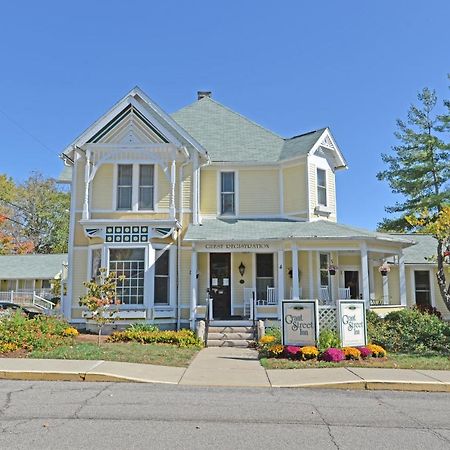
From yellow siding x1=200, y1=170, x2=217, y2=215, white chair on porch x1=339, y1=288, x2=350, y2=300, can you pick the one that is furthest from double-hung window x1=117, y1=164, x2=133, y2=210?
white chair on porch x1=339, y1=288, x2=350, y2=300

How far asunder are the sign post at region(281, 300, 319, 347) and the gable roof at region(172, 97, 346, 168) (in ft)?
28.2

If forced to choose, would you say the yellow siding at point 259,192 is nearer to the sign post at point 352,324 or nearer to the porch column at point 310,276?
the porch column at point 310,276

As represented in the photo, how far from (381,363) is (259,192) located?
10.4m

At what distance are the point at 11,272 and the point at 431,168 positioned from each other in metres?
35.0

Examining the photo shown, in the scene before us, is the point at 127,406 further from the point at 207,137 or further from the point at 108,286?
the point at 207,137

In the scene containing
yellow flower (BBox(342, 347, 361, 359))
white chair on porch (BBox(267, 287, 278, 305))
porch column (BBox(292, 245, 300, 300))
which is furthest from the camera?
white chair on porch (BBox(267, 287, 278, 305))

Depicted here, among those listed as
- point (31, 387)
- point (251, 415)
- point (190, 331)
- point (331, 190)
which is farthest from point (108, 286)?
point (331, 190)

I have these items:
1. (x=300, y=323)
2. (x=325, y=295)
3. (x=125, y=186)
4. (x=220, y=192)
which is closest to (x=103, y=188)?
(x=125, y=186)

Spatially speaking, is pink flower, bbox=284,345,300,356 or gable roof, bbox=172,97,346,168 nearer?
pink flower, bbox=284,345,300,356

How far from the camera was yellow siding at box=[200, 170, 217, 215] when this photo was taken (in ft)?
66.8

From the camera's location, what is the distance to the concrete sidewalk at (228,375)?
937 centimetres

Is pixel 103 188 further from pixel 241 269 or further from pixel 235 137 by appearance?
pixel 235 137

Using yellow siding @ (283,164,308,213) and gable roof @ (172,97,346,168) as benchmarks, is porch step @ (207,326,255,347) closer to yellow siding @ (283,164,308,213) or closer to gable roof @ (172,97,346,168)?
yellow siding @ (283,164,308,213)

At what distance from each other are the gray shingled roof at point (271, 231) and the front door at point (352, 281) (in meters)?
2.22
